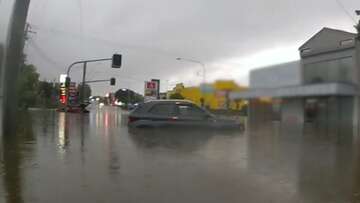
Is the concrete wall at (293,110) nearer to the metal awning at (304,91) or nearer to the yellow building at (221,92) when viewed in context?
the metal awning at (304,91)

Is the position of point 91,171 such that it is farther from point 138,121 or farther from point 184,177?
point 138,121

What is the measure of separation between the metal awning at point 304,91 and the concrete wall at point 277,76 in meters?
0.04

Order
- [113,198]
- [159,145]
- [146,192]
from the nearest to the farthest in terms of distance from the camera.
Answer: [113,198] → [146,192] → [159,145]

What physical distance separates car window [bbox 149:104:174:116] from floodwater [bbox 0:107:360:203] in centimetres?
476

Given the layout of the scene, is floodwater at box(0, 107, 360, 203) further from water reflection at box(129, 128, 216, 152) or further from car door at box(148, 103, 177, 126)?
car door at box(148, 103, 177, 126)

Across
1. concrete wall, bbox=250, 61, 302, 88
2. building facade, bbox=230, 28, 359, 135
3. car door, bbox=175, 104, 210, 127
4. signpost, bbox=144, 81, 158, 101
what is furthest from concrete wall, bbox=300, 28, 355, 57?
car door, bbox=175, 104, 210, 127

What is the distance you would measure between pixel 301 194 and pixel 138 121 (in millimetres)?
12269

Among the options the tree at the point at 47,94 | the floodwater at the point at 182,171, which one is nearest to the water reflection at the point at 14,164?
the floodwater at the point at 182,171

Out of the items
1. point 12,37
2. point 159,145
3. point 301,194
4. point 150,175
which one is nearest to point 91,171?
point 150,175

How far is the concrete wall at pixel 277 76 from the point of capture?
3434 mm

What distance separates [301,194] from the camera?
6414 mm

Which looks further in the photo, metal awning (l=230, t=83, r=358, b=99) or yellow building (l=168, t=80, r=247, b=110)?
yellow building (l=168, t=80, r=247, b=110)

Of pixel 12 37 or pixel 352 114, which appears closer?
pixel 352 114

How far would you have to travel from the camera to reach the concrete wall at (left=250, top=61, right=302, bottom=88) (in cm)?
343
